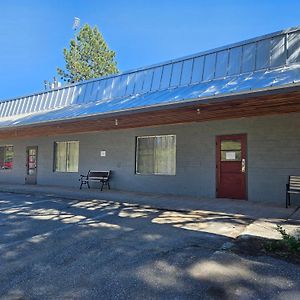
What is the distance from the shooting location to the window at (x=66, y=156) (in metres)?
14.5

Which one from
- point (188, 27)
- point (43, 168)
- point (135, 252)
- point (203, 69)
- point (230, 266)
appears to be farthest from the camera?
point (43, 168)

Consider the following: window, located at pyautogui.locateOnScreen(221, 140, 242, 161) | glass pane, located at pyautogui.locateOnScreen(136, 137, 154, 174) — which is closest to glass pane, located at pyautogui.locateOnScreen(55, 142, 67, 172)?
glass pane, located at pyautogui.locateOnScreen(136, 137, 154, 174)

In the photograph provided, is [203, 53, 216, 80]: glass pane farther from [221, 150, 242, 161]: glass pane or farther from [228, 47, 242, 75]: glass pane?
[221, 150, 242, 161]: glass pane

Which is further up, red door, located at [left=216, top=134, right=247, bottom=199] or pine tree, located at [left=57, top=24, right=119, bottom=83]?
pine tree, located at [left=57, top=24, right=119, bottom=83]

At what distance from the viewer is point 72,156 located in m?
14.6

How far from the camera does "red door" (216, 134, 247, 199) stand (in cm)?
979

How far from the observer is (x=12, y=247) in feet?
15.5

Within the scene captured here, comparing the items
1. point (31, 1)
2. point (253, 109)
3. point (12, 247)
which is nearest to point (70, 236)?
point (12, 247)

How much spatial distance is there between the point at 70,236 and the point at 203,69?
7805 mm

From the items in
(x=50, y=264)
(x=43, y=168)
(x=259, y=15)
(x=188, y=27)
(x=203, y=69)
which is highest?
(x=188, y=27)

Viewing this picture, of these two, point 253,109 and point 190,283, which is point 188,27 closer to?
point 253,109

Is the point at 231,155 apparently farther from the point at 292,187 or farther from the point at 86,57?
the point at 86,57

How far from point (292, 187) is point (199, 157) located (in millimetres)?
3213

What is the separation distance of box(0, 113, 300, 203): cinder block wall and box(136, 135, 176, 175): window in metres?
0.25
